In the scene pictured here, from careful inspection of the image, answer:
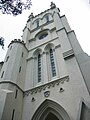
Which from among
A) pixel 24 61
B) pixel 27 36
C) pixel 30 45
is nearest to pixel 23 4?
pixel 24 61

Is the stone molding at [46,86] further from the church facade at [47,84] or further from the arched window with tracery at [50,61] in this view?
the arched window with tracery at [50,61]

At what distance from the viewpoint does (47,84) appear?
9.88m

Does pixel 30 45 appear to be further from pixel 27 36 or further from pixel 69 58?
pixel 69 58

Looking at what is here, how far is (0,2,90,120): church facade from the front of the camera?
7538 millimetres

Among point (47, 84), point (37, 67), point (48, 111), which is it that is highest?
point (37, 67)

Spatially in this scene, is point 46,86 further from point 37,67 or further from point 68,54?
point 37,67

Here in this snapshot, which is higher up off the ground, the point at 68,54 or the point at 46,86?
the point at 68,54

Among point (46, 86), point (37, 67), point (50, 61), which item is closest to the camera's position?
point (46, 86)

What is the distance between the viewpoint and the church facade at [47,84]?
7538mm

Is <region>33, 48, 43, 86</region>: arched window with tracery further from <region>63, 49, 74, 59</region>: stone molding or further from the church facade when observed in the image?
<region>63, 49, 74, 59</region>: stone molding

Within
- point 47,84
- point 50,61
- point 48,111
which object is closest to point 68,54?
point 47,84

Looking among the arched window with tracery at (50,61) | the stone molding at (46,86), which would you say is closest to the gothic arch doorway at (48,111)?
the stone molding at (46,86)

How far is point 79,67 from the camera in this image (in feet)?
29.2

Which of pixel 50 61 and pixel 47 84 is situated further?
pixel 50 61
